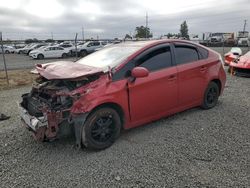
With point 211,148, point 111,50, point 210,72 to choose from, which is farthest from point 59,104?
point 210,72

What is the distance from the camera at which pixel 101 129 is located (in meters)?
3.83

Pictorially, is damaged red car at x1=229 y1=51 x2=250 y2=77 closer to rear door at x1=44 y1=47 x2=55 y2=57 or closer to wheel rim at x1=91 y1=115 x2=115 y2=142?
wheel rim at x1=91 y1=115 x2=115 y2=142

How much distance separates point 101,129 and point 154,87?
3.91 feet

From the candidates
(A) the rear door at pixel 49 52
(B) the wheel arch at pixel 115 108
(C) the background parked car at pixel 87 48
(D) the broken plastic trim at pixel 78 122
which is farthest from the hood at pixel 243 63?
(A) the rear door at pixel 49 52

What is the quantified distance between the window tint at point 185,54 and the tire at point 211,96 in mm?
771

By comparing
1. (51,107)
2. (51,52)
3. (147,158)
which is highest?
(51,107)

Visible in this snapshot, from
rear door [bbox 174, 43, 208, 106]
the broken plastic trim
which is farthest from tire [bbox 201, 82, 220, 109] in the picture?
the broken plastic trim

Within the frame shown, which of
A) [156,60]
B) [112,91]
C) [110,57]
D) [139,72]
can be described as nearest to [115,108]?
[112,91]

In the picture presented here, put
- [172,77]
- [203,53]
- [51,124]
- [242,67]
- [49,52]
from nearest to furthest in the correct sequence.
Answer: [51,124] → [172,77] → [203,53] → [242,67] → [49,52]

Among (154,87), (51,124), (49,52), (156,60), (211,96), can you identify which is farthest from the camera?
(49,52)

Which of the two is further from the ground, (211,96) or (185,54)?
(185,54)

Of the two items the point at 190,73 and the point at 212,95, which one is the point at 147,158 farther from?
the point at 212,95

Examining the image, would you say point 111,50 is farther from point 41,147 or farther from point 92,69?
point 41,147

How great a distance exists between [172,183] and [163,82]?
1942 millimetres
